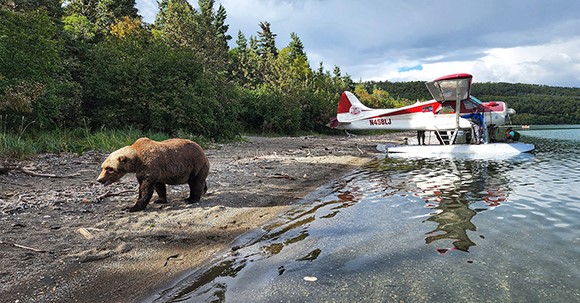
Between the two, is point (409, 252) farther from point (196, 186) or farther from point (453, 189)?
point (453, 189)

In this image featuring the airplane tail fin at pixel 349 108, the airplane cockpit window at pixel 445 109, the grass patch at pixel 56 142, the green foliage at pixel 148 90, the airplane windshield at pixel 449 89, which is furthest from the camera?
the airplane tail fin at pixel 349 108

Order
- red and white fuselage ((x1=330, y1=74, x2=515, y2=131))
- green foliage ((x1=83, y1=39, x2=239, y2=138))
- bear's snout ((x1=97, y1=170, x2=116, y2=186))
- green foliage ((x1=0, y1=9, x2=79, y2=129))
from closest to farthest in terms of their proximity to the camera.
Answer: bear's snout ((x1=97, y1=170, x2=116, y2=186)), green foliage ((x1=0, y1=9, x2=79, y2=129)), green foliage ((x1=83, y1=39, x2=239, y2=138)), red and white fuselage ((x1=330, y1=74, x2=515, y2=131))

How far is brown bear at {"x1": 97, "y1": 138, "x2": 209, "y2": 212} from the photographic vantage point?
18.0 feet

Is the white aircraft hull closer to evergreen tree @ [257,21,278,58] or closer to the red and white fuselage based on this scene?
the red and white fuselage

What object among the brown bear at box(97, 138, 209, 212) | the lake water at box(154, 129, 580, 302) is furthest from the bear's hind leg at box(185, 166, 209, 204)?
the lake water at box(154, 129, 580, 302)

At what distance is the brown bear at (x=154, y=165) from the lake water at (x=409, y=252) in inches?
77.3

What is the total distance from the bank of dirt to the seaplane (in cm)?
1085

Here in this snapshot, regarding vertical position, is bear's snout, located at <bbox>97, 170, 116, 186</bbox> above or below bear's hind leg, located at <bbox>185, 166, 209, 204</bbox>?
above

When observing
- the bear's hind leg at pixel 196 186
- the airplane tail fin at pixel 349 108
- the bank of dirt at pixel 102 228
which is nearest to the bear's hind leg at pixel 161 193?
the bank of dirt at pixel 102 228

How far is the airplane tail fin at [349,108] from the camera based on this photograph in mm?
24438

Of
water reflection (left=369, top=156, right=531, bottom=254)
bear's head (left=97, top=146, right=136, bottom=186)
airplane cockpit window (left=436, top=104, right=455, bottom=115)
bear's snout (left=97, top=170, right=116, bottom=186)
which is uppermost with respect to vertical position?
airplane cockpit window (left=436, top=104, right=455, bottom=115)

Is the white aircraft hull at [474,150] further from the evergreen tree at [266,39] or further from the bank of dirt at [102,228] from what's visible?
the evergreen tree at [266,39]

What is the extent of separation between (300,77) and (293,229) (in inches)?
1999

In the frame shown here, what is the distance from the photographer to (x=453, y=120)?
18.3m
